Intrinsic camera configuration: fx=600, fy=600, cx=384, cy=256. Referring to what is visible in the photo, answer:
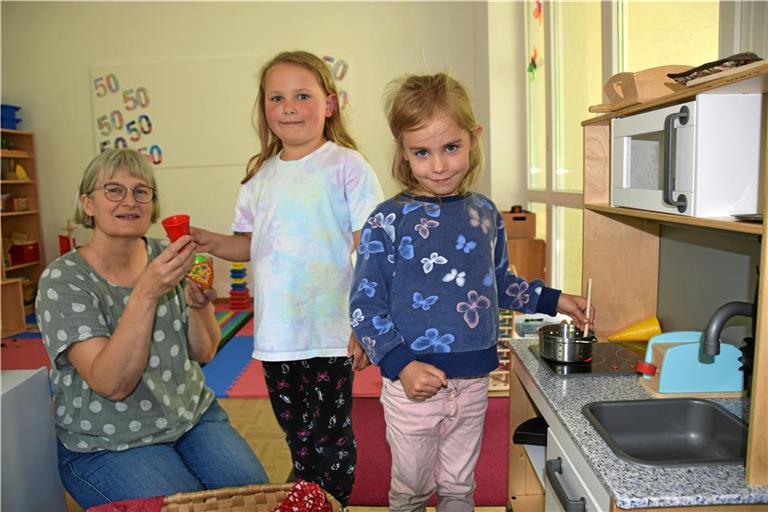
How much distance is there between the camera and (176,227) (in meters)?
1.49

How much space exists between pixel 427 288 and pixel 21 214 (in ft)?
19.3

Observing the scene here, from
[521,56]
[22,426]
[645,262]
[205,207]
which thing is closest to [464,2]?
[521,56]

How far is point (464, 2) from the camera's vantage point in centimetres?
532

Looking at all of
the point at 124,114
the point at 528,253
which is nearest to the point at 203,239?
the point at 528,253

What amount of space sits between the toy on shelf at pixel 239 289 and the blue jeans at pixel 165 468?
4058 mm

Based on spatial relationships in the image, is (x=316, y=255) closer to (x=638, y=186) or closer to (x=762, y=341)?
(x=638, y=186)

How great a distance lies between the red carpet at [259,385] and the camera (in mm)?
3266

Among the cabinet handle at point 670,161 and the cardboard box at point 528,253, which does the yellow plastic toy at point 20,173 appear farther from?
the cabinet handle at point 670,161

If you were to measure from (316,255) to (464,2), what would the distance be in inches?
173

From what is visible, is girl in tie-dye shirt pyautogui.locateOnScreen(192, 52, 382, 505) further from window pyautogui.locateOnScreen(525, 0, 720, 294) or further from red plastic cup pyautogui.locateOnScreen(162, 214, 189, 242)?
window pyautogui.locateOnScreen(525, 0, 720, 294)

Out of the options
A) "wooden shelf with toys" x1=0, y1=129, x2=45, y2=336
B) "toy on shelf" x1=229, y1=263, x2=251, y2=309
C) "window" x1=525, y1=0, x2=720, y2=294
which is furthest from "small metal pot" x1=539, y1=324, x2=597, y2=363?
"wooden shelf with toys" x1=0, y1=129, x2=45, y2=336

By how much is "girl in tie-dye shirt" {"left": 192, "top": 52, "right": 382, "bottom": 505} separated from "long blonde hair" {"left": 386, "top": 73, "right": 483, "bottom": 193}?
247 mm

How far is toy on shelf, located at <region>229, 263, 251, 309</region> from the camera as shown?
564 centimetres

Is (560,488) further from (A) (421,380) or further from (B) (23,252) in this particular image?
(B) (23,252)
